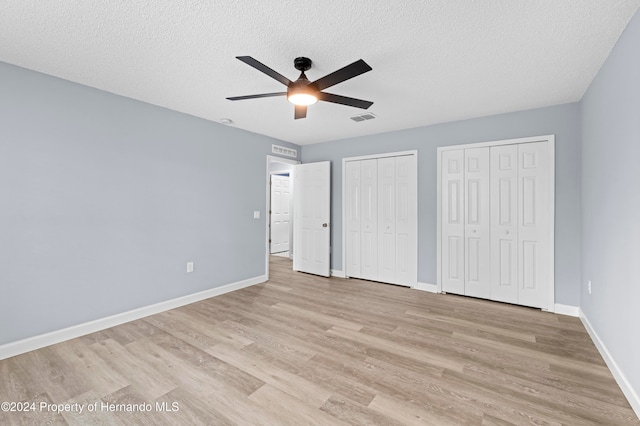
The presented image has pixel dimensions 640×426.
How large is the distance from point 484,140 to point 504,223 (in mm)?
1158

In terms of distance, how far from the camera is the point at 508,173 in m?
3.70

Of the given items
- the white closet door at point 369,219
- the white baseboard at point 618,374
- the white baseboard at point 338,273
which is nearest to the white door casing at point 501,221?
the white baseboard at point 618,374

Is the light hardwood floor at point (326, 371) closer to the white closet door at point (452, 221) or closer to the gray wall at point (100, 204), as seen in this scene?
the gray wall at point (100, 204)

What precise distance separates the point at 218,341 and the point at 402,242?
3046 mm

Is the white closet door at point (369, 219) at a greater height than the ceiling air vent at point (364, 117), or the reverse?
the ceiling air vent at point (364, 117)

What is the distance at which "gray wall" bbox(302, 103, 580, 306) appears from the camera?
335 centimetres

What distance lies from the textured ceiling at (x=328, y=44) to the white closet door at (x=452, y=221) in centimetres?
103

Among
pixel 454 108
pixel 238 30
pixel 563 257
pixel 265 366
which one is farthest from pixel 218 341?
pixel 563 257

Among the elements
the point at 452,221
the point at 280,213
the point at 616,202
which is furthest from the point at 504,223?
the point at 280,213

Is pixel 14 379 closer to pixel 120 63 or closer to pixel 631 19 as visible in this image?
pixel 120 63

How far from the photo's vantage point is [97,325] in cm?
293

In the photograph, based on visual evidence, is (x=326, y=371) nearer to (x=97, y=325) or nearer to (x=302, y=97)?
(x=302, y=97)

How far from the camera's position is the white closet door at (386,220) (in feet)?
15.2

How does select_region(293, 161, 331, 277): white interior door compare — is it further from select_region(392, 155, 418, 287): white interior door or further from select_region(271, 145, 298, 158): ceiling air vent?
select_region(392, 155, 418, 287): white interior door
